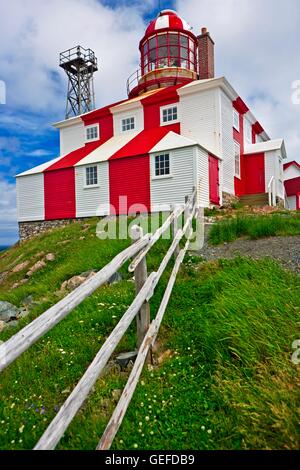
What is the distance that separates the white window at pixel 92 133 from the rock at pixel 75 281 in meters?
16.1

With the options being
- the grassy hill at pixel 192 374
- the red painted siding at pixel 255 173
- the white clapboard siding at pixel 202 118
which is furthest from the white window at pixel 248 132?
the grassy hill at pixel 192 374

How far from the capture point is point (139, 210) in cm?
1683

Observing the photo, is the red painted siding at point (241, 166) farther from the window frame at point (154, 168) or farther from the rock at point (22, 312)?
the rock at point (22, 312)

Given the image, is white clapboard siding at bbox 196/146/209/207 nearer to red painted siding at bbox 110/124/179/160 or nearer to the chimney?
red painted siding at bbox 110/124/179/160

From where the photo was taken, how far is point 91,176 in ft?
61.8

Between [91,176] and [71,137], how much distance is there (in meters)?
5.46

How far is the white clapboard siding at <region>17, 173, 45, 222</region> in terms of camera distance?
811 inches

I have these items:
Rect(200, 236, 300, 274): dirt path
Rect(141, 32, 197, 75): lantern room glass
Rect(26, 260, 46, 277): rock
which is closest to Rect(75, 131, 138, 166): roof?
Rect(141, 32, 197, 75): lantern room glass

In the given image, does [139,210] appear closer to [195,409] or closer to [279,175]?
[279,175]

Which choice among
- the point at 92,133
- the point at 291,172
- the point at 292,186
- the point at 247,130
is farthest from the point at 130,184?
the point at 291,172

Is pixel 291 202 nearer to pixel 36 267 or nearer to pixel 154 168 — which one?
pixel 154 168
